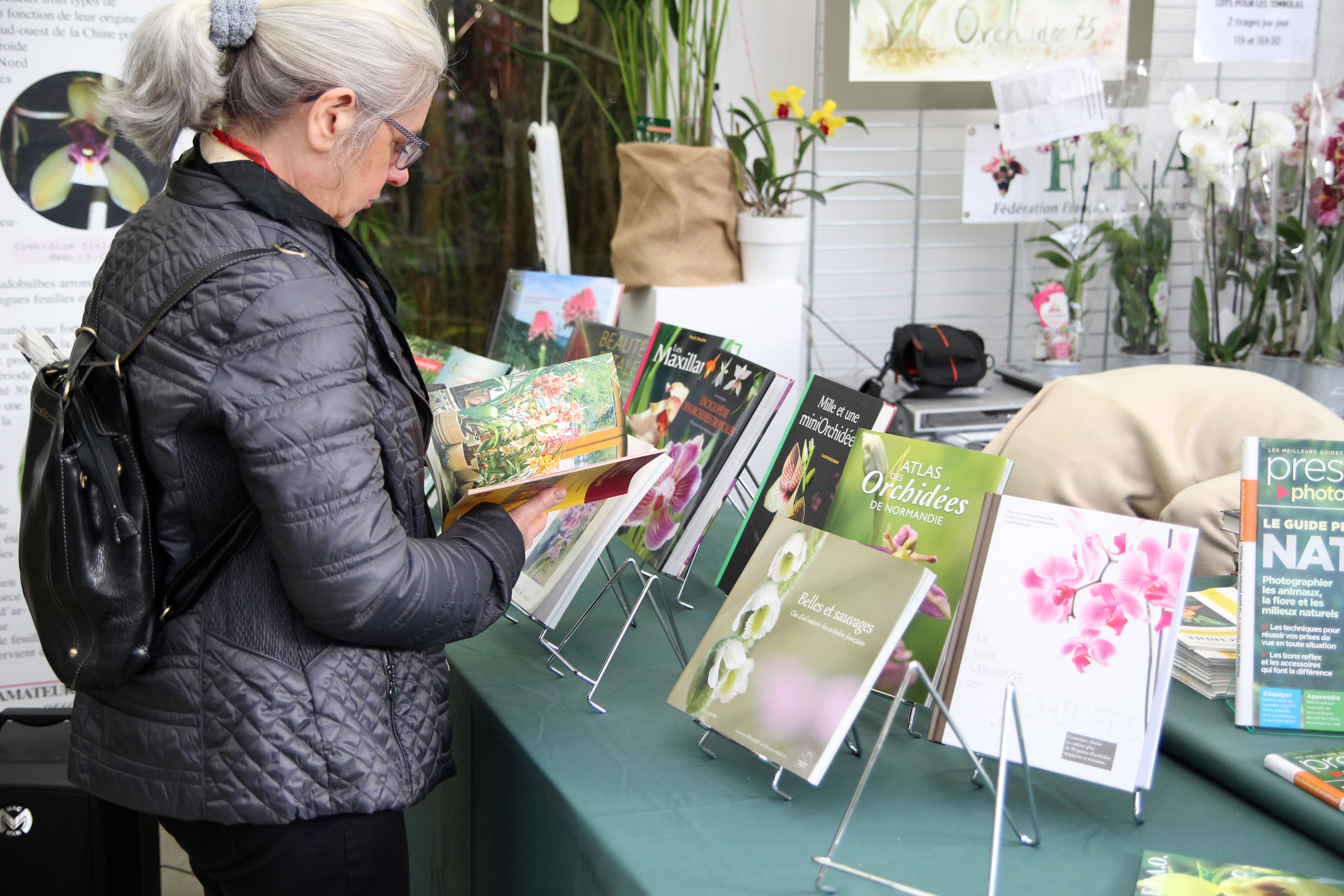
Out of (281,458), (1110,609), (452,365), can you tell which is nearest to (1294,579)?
(1110,609)

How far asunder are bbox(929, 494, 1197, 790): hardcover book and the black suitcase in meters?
1.43

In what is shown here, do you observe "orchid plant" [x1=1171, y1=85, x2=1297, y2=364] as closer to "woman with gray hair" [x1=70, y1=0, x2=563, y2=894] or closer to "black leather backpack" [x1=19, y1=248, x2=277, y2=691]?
"woman with gray hair" [x1=70, y1=0, x2=563, y2=894]

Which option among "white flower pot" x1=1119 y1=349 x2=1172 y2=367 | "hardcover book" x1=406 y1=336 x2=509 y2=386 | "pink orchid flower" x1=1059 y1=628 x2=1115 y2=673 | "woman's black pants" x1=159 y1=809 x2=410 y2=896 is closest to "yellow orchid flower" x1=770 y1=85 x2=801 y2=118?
"hardcover book" x1=406 y1=336 x2=509 y2=386

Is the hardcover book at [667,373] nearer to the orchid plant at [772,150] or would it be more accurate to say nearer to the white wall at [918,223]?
the orchid plant at [772,150]

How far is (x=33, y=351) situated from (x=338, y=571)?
0.49m

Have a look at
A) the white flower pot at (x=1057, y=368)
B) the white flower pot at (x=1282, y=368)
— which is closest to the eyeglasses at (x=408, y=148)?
the white flower pot at (x=1057, y=368)

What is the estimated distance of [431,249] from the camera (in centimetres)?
320

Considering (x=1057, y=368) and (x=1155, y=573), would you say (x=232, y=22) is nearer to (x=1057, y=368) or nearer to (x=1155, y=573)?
(x=1155, y=573)

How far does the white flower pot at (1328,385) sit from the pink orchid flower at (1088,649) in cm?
194

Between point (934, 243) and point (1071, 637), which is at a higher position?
point (934, 243)

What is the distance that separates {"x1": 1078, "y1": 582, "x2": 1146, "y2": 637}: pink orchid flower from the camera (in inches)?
41.1

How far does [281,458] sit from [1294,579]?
107cm

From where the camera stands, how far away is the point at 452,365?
2.17 m

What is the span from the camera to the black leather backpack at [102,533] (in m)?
0.99
